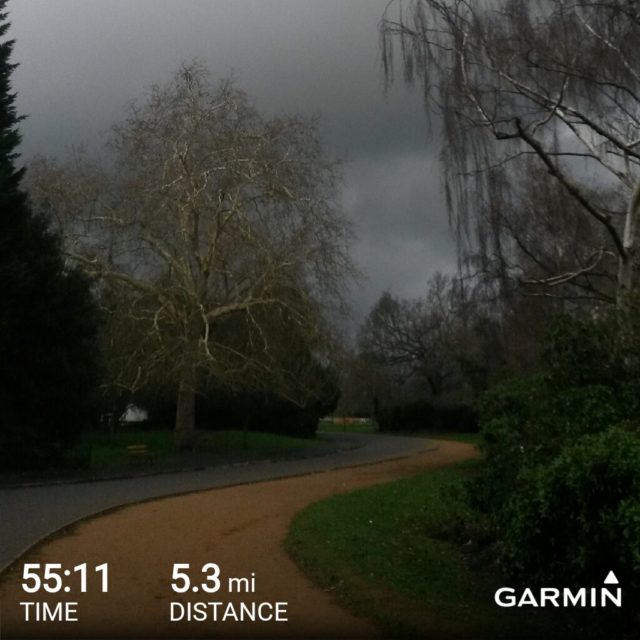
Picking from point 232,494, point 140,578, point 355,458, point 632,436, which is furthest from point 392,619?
point 355,458

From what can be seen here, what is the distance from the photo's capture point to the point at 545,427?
1003cm

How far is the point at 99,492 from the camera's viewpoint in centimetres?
2375

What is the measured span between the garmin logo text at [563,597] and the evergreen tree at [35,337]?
22.2 meters

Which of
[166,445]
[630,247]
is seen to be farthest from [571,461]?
[166,445]

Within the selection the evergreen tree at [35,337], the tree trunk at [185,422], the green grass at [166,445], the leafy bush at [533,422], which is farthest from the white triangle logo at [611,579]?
the tree trunk at [185,422]

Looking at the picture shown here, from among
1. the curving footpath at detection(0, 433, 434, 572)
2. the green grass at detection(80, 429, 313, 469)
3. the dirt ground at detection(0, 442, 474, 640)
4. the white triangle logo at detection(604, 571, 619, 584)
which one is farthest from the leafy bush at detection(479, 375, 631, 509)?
the green grass at detection(80, 429, 313, 469)

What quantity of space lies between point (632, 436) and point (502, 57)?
8959 millimetres

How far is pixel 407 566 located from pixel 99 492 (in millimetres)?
14057

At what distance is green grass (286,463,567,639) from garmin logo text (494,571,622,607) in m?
0.21

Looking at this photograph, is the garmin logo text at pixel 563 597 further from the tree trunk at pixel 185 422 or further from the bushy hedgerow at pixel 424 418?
the bushy hedgerow at pixel 424 418

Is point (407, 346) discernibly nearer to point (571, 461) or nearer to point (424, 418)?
point (424, 418)

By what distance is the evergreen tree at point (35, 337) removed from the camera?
95.8 ft

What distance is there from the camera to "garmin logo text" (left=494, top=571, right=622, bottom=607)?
797 centimetres

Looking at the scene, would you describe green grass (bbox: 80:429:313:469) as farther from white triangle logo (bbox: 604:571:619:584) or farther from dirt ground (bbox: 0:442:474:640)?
white triangle logo (bbox: 604:571:619:584)
